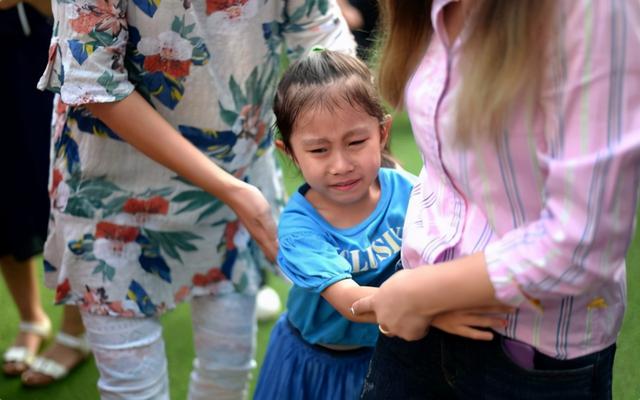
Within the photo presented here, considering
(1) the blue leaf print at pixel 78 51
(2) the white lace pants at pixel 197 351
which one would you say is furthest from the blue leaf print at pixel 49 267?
(1) the blue leaf print at pixel 78 51

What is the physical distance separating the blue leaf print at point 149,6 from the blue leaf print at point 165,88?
13 cm

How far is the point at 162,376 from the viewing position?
212 centimetres

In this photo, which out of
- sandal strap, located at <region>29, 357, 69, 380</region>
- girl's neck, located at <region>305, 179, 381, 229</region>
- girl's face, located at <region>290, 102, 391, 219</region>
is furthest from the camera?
sandal strap, located at <region>29, 357, 69, 380</region>

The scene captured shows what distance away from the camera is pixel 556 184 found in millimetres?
1080

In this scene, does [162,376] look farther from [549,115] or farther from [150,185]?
[549,115]

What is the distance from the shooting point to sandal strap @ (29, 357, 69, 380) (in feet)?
9.00

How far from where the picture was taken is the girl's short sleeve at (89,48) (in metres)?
1.70

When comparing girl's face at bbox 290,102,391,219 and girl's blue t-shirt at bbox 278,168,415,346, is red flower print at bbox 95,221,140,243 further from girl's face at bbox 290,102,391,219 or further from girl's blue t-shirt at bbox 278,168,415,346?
girl's face at bbox 290,102,391,219

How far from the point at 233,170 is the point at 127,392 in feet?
1.90

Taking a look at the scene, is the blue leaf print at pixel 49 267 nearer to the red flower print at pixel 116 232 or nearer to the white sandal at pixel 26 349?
the red flower print at pixel 116 232

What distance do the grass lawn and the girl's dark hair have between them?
36.0 inches

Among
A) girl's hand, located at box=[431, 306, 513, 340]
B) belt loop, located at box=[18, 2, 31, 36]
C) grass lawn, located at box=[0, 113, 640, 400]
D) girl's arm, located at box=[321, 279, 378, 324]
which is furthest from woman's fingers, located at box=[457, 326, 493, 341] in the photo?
belt loop, located at box=[18, 2, 31, 36]

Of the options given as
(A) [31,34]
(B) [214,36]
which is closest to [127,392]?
(B) [214,36]

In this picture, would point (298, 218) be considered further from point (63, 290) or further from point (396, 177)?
point (63, 290)
